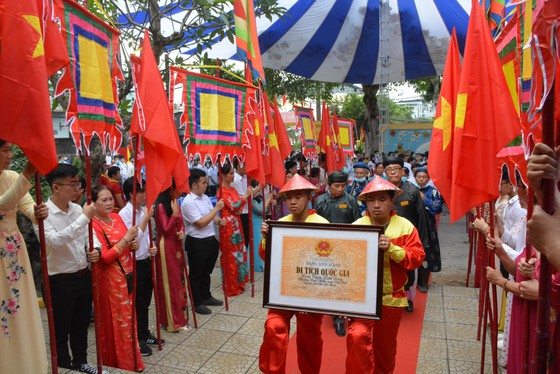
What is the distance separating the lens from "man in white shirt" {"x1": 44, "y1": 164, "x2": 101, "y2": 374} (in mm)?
3324

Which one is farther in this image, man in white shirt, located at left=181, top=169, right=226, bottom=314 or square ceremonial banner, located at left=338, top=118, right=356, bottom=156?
square ceremonial banner, located at left=338, top=118, right=356, bottom=156

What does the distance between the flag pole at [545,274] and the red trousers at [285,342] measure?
5.43 feet

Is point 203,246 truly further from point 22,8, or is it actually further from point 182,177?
point 22,8

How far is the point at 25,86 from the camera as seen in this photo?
2.18 m

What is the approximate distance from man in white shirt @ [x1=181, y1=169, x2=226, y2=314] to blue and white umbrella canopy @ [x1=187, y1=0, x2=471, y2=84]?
6.46 m

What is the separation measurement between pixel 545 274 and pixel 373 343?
1.88 metres

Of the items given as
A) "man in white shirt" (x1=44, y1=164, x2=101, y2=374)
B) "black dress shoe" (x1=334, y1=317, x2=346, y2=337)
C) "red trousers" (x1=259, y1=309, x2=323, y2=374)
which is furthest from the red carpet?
"man in white shirt" (x1=44, y1=164, x2=101, y2=374)

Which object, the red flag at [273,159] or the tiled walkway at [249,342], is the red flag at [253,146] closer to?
the red flag at [273,159]

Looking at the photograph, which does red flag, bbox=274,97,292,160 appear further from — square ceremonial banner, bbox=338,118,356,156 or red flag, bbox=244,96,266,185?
square ceremonial banner, bbox=338,118,356,156

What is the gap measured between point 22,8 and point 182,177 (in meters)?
2.30

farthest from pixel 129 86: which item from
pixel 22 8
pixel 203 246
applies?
pixel 22 8

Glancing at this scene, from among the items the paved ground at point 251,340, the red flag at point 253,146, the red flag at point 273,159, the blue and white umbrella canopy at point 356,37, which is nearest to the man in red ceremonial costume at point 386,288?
the paved ground at point 251,340

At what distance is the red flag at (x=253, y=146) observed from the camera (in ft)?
18.2

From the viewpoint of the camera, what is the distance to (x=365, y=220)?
3.54 meters
